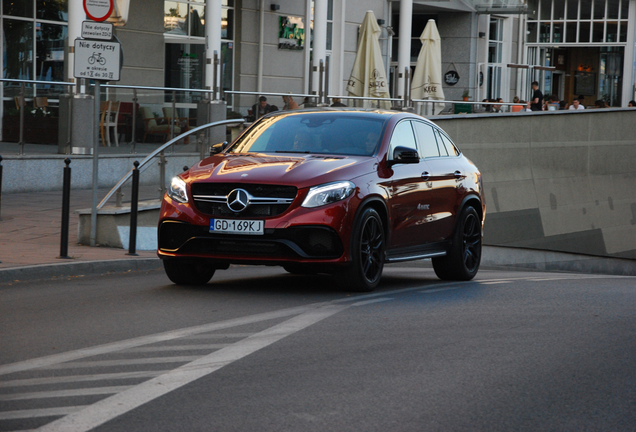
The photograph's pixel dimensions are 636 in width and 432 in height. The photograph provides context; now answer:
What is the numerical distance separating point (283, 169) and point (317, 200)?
432 millimetres

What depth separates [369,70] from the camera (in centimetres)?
2597

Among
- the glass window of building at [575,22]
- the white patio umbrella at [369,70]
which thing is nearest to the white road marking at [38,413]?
the white patio umbrella at [369,70]

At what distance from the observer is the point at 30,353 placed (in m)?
5.98

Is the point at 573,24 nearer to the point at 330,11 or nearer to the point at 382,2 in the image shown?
the point at 382,2

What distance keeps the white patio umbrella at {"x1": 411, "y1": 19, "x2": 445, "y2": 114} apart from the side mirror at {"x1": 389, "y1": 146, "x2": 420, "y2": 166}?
17.9 metres

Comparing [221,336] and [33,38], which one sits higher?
[33,38]

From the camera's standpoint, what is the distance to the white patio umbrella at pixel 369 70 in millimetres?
25750

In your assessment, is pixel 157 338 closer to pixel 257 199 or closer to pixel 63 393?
pixel 63 393

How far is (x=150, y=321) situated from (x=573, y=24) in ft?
142

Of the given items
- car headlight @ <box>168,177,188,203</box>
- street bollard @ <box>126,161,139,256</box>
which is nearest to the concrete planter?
street bollard @ <box>126,161,139,256</box>

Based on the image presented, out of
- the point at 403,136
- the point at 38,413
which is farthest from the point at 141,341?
the point at 403,136

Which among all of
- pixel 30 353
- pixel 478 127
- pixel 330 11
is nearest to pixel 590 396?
pixel 30 353

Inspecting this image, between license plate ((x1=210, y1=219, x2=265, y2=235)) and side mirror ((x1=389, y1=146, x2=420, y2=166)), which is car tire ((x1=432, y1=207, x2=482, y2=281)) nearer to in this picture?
side mirror ((x1=389, y1=146, x2=420, y2=166))

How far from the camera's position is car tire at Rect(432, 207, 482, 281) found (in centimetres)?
1068
